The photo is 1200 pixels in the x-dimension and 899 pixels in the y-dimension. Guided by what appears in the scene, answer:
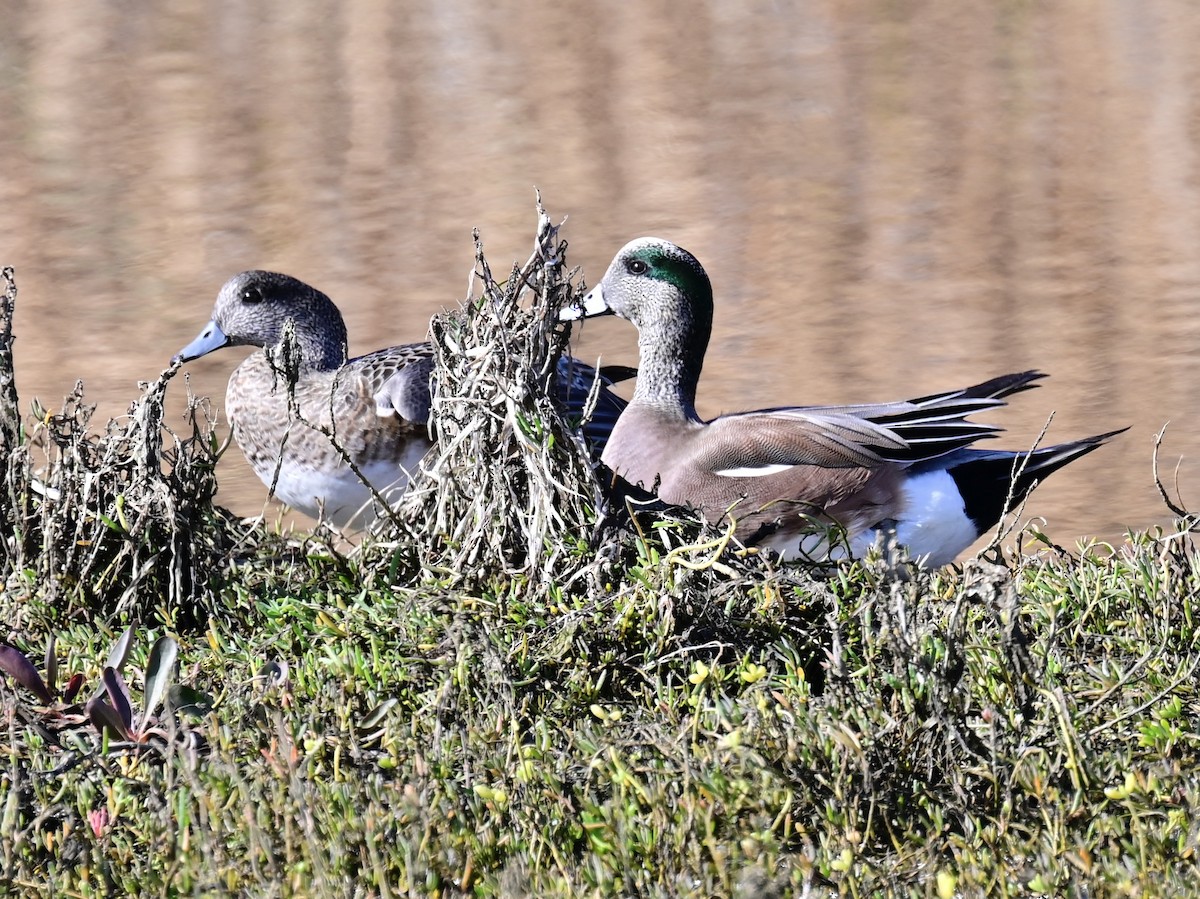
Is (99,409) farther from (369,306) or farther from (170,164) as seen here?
(170,164)

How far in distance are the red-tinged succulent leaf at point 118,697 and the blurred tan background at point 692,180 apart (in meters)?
3.10

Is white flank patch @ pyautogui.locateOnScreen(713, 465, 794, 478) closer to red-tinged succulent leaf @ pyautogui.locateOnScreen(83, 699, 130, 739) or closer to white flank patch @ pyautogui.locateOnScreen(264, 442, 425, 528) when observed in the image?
white flank patch @ pyautogui.locateOnScreen(264, 442, 425, 528)

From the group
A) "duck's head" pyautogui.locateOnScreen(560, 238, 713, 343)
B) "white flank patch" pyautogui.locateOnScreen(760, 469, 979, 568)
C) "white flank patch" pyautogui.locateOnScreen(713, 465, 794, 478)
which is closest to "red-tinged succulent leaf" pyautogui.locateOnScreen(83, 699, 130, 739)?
"white flank patch" pyautogui.locateOnScreen(713, 465, 794, 478)

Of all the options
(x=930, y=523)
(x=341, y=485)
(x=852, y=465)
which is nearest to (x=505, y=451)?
(x=852, y=465)

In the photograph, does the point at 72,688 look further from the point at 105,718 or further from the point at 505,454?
the point at 505,454

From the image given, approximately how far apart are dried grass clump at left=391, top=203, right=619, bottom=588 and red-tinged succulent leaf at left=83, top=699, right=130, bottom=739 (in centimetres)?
75

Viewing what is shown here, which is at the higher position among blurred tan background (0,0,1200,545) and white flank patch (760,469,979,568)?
white flank patch (760,469,979,568)

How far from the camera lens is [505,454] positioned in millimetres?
3877

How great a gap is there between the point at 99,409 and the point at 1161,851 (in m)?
6.08

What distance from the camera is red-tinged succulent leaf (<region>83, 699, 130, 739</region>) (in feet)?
10.7

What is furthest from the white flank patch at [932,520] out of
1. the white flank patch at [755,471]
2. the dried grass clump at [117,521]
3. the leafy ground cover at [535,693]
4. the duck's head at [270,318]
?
the duck's head at [270,318]

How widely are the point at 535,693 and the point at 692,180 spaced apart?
988 centimetres

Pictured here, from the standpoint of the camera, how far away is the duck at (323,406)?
5.08m

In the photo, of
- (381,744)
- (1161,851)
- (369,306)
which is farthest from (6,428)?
(369,306)
